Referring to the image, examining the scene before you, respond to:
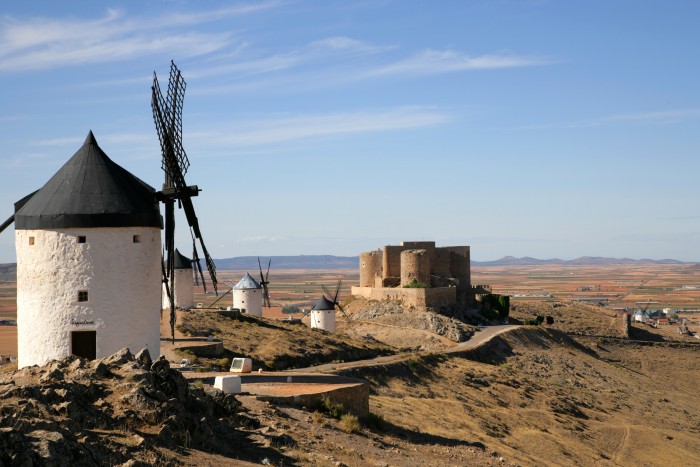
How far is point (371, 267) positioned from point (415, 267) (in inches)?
181

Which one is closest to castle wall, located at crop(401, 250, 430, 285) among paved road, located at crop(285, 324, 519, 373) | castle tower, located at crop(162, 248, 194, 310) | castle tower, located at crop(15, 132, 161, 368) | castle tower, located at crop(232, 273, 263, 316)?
paved road, located at crop(285, 324, 519, 373)

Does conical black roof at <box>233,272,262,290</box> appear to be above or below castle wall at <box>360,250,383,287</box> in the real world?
below

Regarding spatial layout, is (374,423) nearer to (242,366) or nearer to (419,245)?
(242,366)

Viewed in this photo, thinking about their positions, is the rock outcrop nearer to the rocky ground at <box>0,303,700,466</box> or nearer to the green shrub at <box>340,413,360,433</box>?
the rocky ground at <box>0,303,700,466</box>

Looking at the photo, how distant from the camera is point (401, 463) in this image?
48.8 feet

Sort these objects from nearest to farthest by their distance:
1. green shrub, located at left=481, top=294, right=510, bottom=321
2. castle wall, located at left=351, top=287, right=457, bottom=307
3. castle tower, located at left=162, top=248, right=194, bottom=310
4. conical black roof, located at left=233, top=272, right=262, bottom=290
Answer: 1. castle tower, located at left=162, top=248, right=194, bottom=310
2. conical black roof, located at left=233, top=272, right=262, bottom=290
3. castle wall, located at left=351, top=287, right=457, bottom=307
4. green shrub, located at left=481, top=294, right=510, bottom=321

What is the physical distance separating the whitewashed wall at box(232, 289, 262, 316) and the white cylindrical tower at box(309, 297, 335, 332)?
2.69 metres

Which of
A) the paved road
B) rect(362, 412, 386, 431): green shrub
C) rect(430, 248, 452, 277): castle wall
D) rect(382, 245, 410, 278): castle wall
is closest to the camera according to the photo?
rect(362, 412, 386, 431): green shrub

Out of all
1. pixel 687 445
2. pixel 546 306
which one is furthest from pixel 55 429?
pixel 546 306

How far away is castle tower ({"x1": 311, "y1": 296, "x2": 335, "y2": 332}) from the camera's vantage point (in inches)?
1597

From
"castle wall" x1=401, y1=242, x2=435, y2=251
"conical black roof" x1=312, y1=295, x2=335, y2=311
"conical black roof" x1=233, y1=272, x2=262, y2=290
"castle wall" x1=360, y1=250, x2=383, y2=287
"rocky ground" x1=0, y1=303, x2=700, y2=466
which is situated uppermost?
"castle wall" x1=401, y1=242, x2=435, y2=251

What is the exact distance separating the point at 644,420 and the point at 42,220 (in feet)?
83.4

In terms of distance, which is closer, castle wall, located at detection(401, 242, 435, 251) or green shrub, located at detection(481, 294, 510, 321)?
castle wall, located at detection(401, 242, 435, 251)

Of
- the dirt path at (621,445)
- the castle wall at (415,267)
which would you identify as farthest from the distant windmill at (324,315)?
the dirt path at (621,445)
